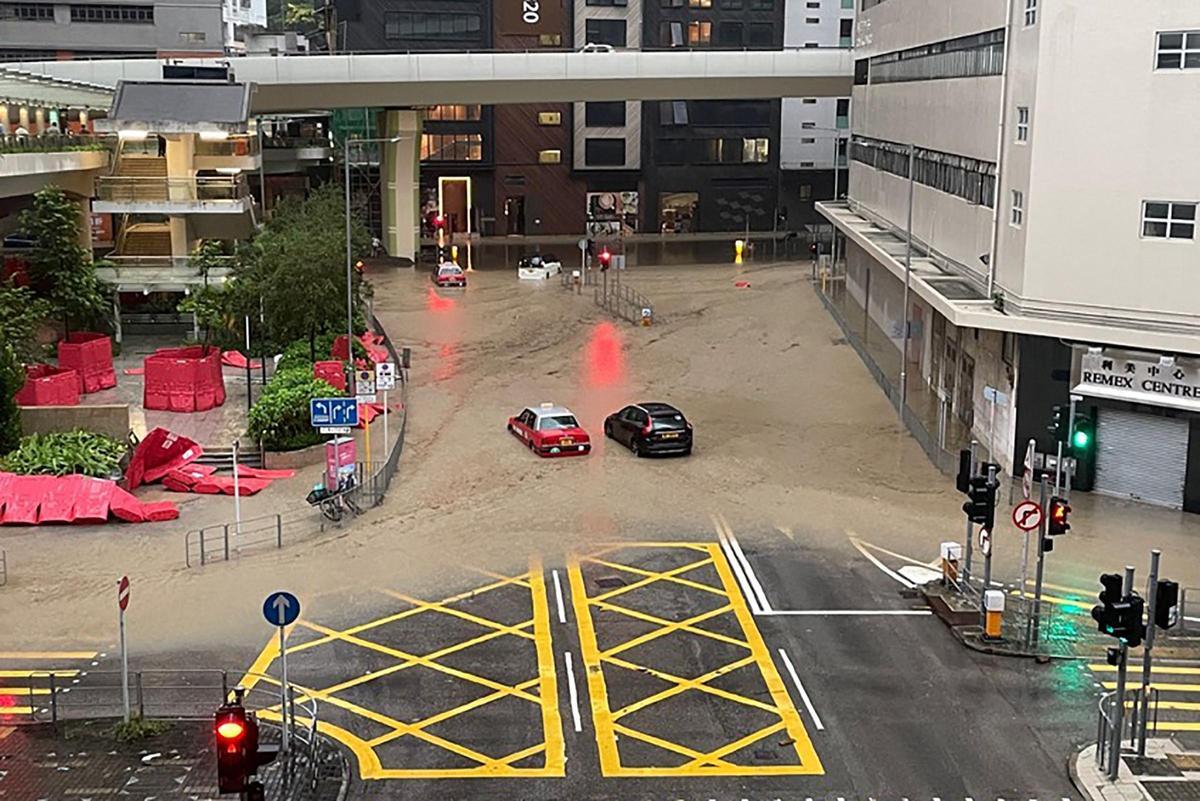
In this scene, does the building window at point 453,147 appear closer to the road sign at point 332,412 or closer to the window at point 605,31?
the window at point 605,31

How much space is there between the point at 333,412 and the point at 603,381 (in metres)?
16.8

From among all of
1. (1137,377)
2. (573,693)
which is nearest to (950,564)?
(573,693)

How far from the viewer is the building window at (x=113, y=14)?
9456cm

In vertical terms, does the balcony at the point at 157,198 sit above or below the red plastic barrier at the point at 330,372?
above

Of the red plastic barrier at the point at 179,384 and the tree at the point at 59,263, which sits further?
the tree at the point at 59,263

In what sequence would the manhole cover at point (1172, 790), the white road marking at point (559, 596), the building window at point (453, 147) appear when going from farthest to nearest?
the building window at point (453, 147)
the white road marking at point (559, 596)
the manhole cover at point (1172, 790)

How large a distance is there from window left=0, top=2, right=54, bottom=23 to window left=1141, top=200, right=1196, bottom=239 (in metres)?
82.3

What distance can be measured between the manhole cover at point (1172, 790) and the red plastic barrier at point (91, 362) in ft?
103

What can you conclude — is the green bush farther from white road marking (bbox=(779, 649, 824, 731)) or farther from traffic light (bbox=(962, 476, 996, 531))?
traffic light (bbox=(962, 476, 996, 531))

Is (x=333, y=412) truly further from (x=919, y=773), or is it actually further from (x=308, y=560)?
(x=919, y=773)

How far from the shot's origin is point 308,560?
26.8 metres

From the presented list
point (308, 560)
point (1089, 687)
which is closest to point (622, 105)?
point (308, 560)

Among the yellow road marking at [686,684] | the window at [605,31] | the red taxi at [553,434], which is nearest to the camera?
the yellow road marking at [686,684]

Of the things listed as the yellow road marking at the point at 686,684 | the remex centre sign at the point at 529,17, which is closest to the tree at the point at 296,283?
the yellow road marking at the point at 686,684
